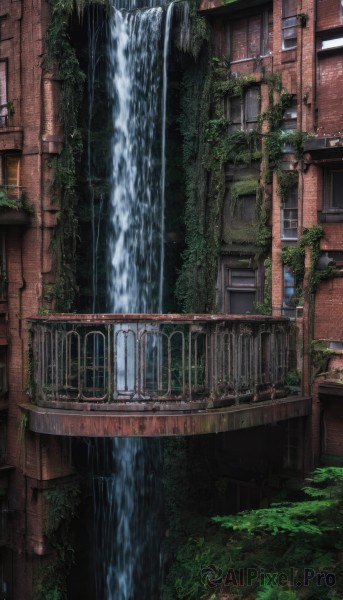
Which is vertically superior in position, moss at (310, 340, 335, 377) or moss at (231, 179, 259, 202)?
moss at (231, 179, 259, 202)

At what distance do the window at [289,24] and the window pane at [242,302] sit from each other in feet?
17.2

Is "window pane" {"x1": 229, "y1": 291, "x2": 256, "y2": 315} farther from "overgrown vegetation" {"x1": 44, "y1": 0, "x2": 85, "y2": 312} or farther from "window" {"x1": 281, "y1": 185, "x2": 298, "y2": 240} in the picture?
"overgrown vegetation" {"x1": 44, "y1": 0, "x2": 85, "y2": 312}

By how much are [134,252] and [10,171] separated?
3359 millimetres

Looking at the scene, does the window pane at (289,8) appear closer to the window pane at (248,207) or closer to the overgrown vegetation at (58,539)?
the window pane at (248,207)

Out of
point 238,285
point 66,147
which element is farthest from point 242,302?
point 66,147

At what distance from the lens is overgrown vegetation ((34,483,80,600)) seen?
17.5 metres

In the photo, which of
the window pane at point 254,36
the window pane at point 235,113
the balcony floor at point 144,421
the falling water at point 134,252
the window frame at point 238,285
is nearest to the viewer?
the balcony floor at point 144,421

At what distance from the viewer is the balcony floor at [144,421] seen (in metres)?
13.9

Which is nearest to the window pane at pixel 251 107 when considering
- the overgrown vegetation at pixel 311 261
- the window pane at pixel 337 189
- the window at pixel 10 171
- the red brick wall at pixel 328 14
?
the red brick wall at pixel 328 14

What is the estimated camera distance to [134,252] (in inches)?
749

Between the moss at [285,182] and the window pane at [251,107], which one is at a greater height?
the window pane at [251,107]

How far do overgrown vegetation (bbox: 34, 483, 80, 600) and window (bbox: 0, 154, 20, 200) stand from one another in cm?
665

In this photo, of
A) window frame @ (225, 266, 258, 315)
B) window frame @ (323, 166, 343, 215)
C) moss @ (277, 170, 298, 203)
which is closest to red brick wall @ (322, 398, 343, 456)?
window frame @ (225, 266, 258, 315)

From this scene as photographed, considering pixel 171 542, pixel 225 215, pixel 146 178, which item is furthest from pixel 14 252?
pixel 171 542
